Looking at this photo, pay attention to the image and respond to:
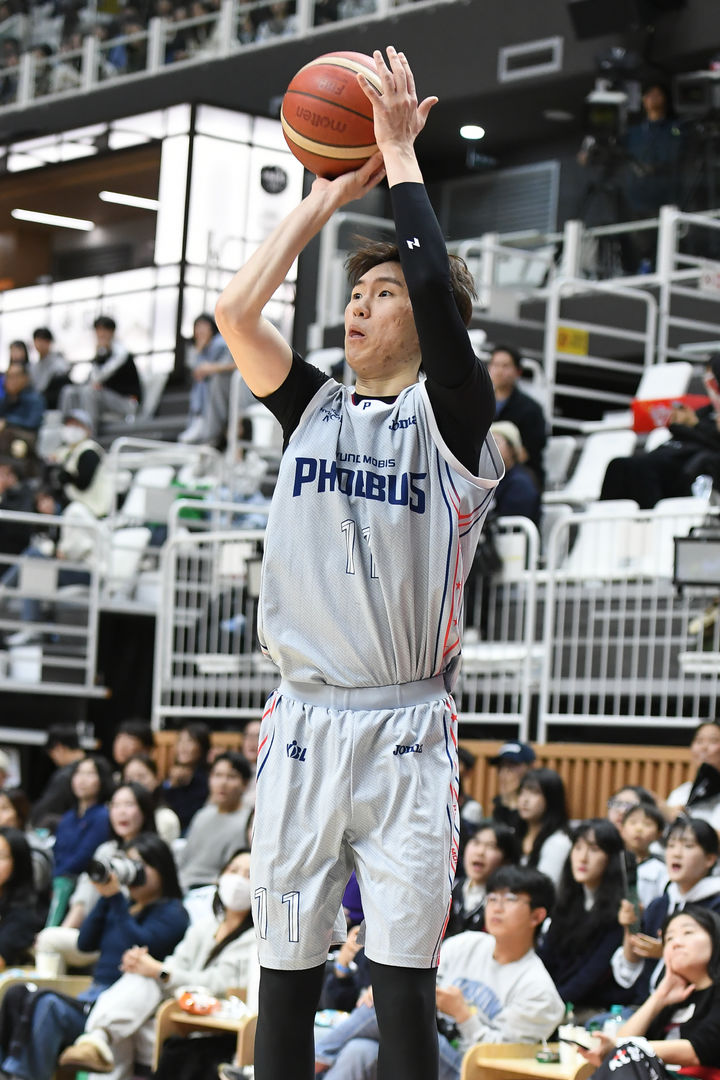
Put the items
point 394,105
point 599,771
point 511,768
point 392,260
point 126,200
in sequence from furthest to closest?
1. point 126,200
2. point 599,771
3. point 511,768
4. point 392,260
5. point 394,105

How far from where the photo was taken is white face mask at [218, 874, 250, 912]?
638 centimetres

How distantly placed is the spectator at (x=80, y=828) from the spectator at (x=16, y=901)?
299 mm

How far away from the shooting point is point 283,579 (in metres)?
3.06

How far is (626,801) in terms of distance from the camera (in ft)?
21.7

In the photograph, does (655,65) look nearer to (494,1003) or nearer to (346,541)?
(494,1003)

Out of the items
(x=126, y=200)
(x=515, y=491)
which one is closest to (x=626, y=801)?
(x=515, y=491)

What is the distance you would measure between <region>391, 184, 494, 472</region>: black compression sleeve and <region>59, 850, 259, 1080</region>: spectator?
3670 mm

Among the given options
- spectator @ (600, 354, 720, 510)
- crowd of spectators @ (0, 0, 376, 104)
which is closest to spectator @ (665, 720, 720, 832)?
spectator @ (600, 354, 720, 510)

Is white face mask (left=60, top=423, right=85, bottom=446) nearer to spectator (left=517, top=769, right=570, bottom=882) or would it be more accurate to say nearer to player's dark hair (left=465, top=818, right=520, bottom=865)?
spectator (left=517, top=769, right=570, bottom=882)

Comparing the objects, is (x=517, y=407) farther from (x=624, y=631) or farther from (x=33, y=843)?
(x=33, y=843)

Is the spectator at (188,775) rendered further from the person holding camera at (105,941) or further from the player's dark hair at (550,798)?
the player's dark hair at (550,798)

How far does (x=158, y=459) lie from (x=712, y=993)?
30.4 ft

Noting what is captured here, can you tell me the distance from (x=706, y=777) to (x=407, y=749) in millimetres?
3951

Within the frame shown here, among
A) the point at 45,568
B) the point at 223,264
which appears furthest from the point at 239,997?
the point at 223,264
